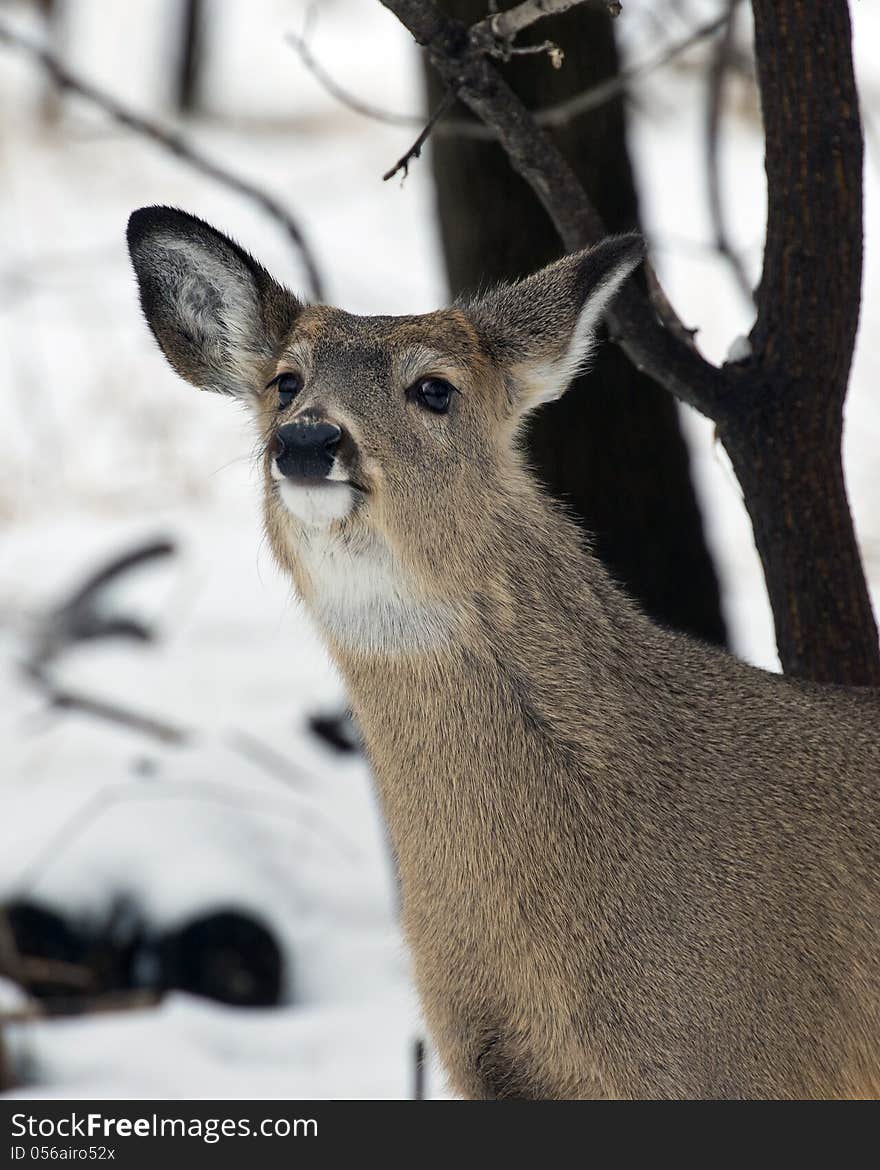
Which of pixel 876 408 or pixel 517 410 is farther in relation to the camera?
pixel 876 408

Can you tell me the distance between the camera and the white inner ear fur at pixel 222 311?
14.1ft

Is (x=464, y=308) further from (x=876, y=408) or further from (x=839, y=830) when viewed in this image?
(x=876, y=408)

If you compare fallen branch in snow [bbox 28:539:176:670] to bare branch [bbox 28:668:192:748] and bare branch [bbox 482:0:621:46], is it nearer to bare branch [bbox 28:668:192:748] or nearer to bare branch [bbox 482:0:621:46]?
bare branch [bbox 28:668:192:748]

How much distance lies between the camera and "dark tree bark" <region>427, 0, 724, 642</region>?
218 inches

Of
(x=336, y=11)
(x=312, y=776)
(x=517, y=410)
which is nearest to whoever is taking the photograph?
(x=517, y=410)

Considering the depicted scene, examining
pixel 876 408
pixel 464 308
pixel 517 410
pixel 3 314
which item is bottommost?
pixel 517 410

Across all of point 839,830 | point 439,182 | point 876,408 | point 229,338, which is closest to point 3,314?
point 876,408

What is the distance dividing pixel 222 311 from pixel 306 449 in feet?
3.26

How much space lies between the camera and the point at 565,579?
4023 millimetres

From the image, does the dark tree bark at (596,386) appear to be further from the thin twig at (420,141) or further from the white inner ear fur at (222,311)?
the thin twig at (420,141)

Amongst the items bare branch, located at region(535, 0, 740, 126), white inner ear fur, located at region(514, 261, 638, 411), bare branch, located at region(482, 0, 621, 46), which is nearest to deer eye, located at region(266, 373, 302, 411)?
white inner ear fur, located at region(514, 261, 638, 411)

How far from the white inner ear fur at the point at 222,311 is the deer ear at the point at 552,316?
568 millimetres

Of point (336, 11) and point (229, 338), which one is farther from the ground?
point (336, 11)

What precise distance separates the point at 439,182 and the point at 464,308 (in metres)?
1.54
